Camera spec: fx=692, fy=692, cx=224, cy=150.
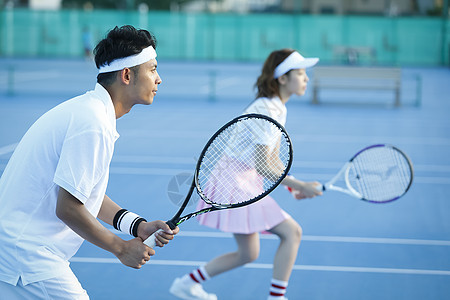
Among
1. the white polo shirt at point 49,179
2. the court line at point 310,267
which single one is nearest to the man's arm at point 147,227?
the white polo shirt at point 49,179

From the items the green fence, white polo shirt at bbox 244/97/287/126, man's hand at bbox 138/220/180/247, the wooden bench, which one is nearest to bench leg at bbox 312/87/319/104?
the wooden bench

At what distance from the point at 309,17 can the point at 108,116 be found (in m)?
28.5

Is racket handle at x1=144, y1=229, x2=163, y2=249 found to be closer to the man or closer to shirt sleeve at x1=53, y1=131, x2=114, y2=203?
the man

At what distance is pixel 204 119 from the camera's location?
12609 millimetres

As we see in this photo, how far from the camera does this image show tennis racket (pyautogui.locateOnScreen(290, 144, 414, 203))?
4.11 metres

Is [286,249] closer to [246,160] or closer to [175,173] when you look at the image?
[246,160]

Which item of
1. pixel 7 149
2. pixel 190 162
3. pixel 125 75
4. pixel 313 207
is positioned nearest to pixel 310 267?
pixel 313 207

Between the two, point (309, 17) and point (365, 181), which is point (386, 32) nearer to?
point (309, 17)

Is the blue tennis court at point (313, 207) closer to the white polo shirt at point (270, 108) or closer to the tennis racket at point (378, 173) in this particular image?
the tennis racket at point (378, 173)

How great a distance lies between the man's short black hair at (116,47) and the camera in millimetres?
2447

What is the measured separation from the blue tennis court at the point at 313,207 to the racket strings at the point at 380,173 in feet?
2.23

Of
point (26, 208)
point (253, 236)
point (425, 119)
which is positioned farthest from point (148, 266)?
point (425, 119)

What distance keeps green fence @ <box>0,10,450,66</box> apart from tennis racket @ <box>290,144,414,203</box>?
2492cm

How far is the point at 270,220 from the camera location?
3.80 metres
